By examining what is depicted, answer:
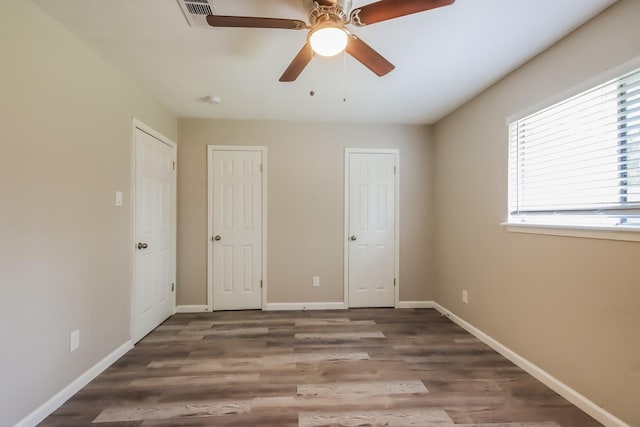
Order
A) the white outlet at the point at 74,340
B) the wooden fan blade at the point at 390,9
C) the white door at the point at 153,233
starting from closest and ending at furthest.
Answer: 1. the wooden fan blade at the point at 390,9
2. the white outlet at the point at 74,340
3. the white door at the point at 153,233

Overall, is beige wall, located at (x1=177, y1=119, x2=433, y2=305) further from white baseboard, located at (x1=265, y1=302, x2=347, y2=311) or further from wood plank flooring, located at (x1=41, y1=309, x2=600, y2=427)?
wood plank flooring, located at (x1=41, y1=309, x2=600, y2=427)

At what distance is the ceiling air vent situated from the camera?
1.50 m

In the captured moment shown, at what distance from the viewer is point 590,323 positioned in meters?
1.68

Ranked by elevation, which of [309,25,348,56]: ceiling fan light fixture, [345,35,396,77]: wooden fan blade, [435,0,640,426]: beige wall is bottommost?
[435,0,640,426]: beige wall

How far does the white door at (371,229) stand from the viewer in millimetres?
3529

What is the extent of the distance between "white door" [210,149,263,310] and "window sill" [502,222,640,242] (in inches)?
107

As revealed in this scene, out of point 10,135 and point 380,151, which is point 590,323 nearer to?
point 380,151

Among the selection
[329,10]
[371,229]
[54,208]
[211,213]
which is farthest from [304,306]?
[329,10]

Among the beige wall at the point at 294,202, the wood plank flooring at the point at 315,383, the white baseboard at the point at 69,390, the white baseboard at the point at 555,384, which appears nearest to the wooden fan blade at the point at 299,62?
the beige wall at the point at 294,202

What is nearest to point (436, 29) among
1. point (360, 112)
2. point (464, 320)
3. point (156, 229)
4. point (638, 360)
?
point (360, 112)

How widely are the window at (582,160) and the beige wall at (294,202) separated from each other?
1516 mm

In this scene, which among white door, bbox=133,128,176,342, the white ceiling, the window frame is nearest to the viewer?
the window frame

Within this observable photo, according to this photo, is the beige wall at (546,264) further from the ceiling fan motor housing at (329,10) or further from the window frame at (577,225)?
the ceiling fan motor housing at (329,10)

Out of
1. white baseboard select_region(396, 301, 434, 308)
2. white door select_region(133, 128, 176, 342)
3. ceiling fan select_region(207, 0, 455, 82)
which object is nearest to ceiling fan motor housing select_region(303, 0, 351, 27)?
ceiling fan select_region(207, 0, 455, 82)
